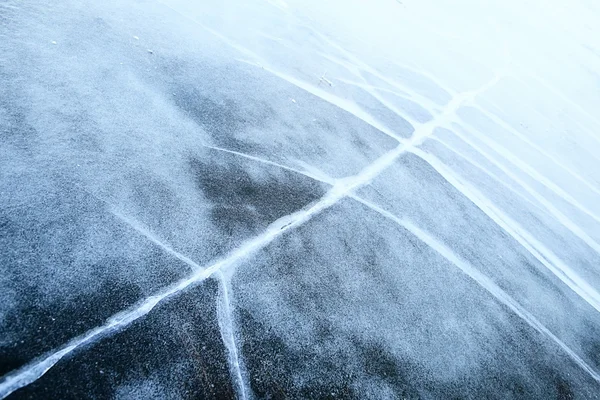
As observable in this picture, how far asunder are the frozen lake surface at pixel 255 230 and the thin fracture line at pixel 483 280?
0.11 feet

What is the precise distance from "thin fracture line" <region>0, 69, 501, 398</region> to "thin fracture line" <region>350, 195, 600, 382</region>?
1.68 feet

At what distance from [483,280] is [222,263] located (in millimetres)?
3900

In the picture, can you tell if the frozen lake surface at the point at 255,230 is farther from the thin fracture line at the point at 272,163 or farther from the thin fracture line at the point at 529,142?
the thin fracture line at the point at 529,142

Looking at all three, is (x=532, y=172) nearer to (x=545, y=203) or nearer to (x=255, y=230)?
(x=545, y=203)

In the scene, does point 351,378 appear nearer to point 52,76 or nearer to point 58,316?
point 58,316

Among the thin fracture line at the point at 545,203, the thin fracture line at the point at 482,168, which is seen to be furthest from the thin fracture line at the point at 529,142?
the thin fracture line at the point at 482,168

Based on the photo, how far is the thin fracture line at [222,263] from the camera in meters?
2.52

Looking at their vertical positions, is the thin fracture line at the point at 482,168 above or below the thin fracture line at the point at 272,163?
above

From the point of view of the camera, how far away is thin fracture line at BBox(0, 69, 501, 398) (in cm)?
252

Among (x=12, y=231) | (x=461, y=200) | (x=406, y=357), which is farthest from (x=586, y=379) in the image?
(x=12, y=231)

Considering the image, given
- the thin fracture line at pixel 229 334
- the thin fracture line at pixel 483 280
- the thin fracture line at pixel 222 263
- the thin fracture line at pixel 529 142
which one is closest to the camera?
the thin fracture line at pixel 222 263

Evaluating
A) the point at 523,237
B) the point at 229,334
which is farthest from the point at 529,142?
the point at 229,334

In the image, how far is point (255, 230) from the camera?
14.1ft

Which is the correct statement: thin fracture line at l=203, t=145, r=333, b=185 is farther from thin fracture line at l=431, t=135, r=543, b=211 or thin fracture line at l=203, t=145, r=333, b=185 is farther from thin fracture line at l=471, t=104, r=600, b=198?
thin fracture line at l=471, t=104, r=600, b=198
